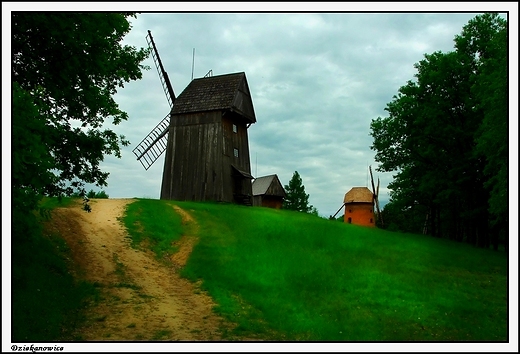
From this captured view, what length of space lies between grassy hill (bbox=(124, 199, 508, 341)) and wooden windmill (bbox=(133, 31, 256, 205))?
6.77m

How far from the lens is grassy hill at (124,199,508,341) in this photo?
15.0 meters

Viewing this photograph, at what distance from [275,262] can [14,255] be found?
39.7ft

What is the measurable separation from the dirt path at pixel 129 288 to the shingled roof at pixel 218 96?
16567 mm

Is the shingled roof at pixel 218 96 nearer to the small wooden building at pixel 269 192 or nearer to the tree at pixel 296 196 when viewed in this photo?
the small wooden building at pixel 269 192

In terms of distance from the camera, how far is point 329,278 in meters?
20.3

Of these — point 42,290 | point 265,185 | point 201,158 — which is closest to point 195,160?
point 201,158

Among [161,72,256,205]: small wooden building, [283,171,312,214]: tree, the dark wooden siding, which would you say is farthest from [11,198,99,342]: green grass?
[283,171,312,214]: tree

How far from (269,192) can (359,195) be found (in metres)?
15.2

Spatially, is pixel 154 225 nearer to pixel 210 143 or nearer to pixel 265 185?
pixel 210 143

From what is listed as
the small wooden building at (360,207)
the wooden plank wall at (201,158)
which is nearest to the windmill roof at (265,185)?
the small wooden building at (360,207)

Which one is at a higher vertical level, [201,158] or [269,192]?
[201,158]


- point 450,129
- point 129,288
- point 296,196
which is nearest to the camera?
point 129,288

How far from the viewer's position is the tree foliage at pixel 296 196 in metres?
82.4

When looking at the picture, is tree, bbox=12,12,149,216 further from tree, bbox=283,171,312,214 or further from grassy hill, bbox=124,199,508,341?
tree, bbox=283,171,312,214
